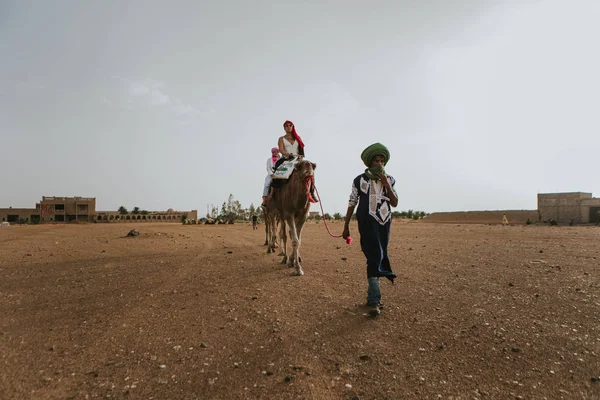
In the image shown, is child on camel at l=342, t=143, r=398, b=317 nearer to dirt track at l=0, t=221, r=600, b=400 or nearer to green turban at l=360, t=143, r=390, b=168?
green turban at l=360, t=143, r=390, b=168

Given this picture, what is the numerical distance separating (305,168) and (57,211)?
9149cm

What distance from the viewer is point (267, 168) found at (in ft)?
31.7

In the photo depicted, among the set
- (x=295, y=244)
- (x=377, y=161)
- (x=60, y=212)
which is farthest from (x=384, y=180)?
(x=60, y=212)

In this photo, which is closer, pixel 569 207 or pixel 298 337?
pixel 298 337

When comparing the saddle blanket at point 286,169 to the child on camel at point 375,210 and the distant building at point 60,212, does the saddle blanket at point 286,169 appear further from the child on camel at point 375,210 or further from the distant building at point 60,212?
the distant building at point 60,212

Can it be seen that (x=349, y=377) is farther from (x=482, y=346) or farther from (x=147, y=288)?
(x=147, y=288)

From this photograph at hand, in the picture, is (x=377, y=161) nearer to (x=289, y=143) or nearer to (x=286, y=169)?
(x=286, y=169)

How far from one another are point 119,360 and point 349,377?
223 centimetres

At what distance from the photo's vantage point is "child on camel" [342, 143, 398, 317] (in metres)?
4.50

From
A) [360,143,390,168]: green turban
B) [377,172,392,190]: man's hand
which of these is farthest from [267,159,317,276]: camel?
[377,172,392,190]: man's hand

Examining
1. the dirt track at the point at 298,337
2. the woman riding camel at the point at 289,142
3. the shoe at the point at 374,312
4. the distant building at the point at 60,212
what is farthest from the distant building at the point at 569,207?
the distant building at the point at 60,212

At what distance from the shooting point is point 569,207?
124ft

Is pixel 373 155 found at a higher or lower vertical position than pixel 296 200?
higher

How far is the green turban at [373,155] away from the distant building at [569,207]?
44056mm
